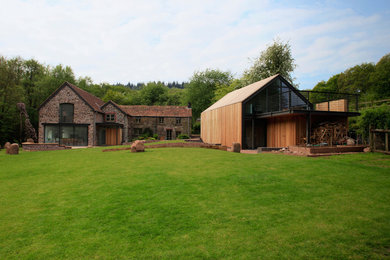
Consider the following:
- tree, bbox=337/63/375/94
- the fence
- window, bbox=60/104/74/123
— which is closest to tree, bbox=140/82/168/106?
window, bbox=60/104/74/123

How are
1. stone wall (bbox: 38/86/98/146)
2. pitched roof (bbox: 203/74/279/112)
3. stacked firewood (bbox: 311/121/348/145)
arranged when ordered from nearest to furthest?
stacked firewood (bbox: 311/121/348/145) → pitched roof (bbox: 203/74/279/112) → stone wall (bbox: 38/86/98/146)

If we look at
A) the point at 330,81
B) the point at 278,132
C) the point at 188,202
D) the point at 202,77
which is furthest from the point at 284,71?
the point at 188,202

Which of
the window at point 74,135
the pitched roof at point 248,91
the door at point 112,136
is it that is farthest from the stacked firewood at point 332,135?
the door at point 112,136

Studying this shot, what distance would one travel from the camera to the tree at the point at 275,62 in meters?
31.6

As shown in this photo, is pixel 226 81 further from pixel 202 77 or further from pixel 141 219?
pixel 141 219

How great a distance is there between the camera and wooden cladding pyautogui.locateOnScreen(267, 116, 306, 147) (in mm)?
16328

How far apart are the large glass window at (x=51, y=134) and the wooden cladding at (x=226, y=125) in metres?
19.1

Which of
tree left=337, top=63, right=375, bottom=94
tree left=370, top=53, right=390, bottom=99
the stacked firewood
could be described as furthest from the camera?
tree left=337, top=63, right=375, bottom=94

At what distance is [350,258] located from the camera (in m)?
2.83

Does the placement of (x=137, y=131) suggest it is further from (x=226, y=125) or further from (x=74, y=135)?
(x=226, y=125)

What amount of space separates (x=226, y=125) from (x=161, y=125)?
2013 centimetres

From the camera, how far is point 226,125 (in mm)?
19531

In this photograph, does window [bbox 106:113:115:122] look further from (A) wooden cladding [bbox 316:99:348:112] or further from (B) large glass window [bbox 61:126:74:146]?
(A) wooden cladding [bbox 316:99:348:112]

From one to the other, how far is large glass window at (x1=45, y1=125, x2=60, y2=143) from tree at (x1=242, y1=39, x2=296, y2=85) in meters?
27.9
